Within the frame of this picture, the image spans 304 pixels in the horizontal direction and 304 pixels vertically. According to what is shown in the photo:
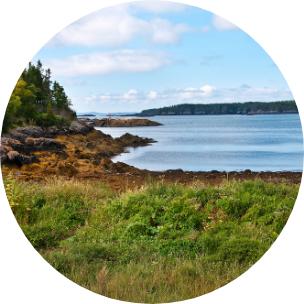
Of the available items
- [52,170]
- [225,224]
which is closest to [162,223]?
[225,224]

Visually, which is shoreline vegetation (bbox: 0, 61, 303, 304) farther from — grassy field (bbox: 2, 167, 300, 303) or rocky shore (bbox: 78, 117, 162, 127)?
rocky shore (bbox: 78, 117, 162, 127)

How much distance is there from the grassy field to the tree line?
14.2m

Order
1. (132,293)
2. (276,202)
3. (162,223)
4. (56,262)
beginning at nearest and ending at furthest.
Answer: (132,293) < (56,262) < (162,223) < (276,202)

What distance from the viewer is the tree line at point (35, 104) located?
2369 centimetres

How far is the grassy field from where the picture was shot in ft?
13.6

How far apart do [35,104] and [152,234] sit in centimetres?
3519

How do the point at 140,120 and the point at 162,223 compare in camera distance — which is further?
the point at 140,120

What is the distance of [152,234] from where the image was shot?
6.58 metres

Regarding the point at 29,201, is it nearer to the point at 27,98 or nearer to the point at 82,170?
the point at 82,170

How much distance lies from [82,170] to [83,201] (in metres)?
8.92

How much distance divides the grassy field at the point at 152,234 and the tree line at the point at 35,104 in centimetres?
1423

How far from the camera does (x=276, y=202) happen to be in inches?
299

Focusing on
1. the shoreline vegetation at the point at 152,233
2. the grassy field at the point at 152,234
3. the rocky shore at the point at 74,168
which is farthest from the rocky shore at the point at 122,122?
the grassy field at the point at 152,234

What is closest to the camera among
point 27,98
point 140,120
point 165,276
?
point 165,276
